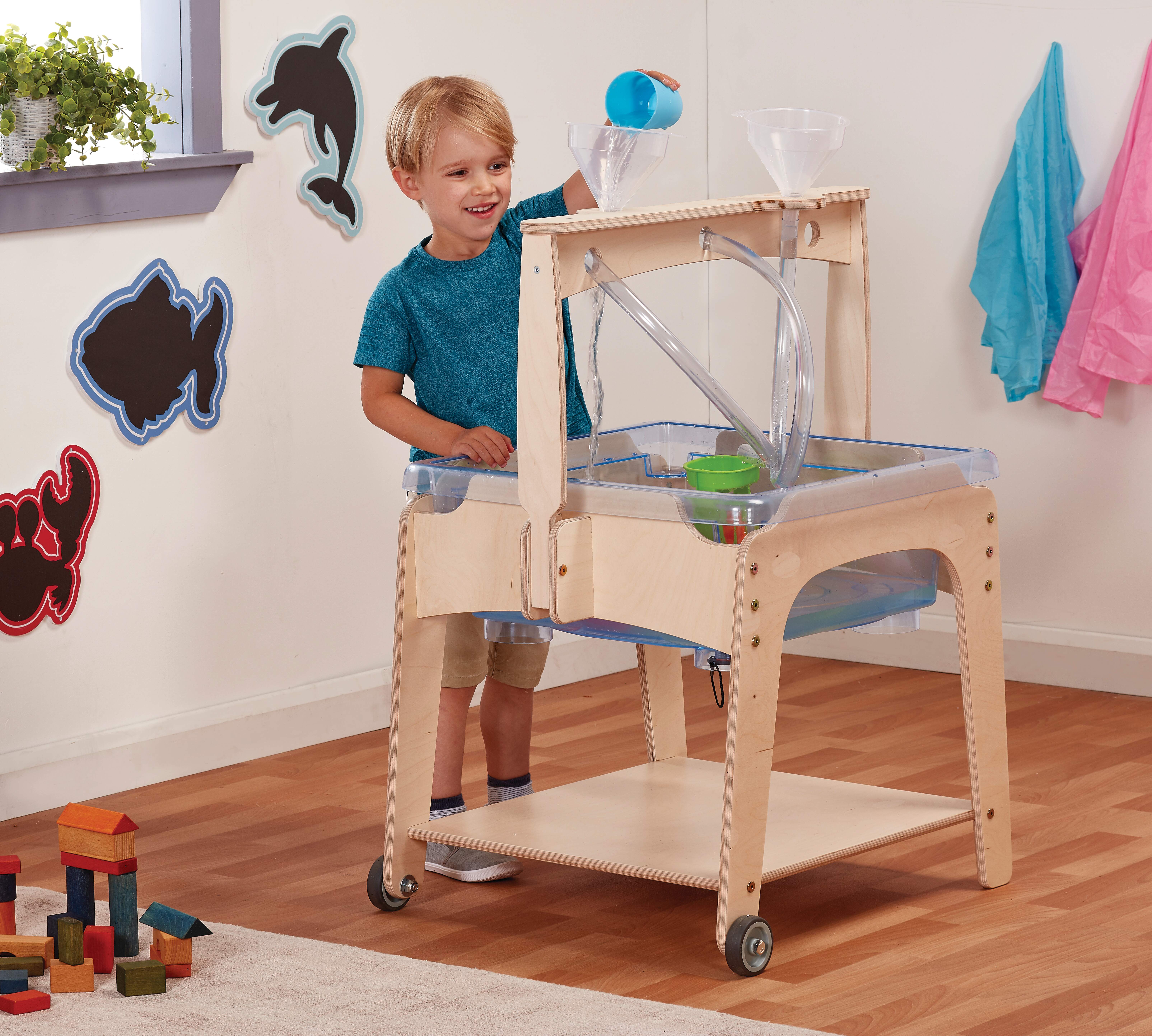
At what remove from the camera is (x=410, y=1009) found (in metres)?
1.76

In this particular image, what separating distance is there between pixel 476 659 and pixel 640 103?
30.3 inches

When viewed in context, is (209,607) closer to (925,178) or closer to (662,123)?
(662,123)

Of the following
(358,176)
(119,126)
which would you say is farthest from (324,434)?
(119,126)

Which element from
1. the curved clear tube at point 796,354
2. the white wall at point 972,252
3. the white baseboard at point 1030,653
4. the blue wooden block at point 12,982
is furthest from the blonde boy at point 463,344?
the white wall at point 972,252

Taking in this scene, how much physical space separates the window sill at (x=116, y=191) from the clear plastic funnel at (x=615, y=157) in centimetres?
93

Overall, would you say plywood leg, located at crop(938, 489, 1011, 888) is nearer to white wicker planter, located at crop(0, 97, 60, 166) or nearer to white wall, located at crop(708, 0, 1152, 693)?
white wall, located at crop(708, 0, 1152, 693)

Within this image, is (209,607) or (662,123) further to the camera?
(209,607)

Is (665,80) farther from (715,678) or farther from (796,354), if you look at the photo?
(715,678)

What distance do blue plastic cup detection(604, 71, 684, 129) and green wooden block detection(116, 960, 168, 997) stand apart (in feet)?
3.46

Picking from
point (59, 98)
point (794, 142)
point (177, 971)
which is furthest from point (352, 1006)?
point (59, 98)

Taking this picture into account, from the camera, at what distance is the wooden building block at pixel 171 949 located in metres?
1.86

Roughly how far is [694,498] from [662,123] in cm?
46

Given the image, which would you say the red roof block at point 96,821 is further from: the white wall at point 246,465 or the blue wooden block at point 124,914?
the white wall at point 246,465

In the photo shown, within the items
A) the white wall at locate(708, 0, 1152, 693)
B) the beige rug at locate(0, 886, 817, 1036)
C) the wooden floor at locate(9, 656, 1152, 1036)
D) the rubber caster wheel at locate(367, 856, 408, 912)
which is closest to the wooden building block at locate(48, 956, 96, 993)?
the beige rug at locate(0, 886, 817, 1036)
